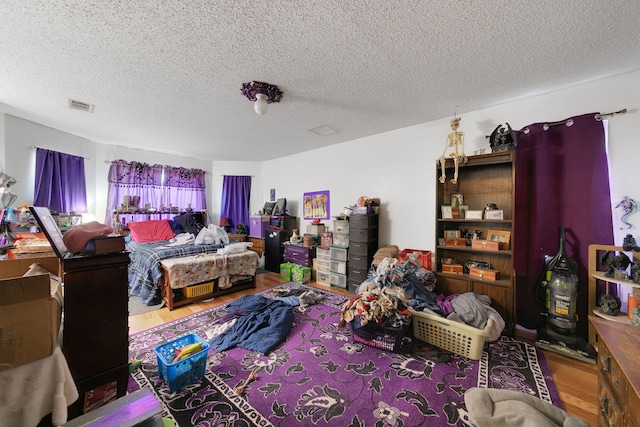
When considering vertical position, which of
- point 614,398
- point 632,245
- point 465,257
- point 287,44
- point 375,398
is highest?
point 287,44

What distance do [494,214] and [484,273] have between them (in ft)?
2.06

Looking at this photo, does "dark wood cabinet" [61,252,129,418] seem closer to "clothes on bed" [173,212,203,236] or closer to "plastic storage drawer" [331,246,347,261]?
"plastic storage drawer" [331,246,347,261]

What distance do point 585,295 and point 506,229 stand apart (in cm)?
81

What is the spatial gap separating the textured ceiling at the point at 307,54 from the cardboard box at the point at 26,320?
61.5 inches

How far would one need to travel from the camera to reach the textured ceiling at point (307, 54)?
1.44 m

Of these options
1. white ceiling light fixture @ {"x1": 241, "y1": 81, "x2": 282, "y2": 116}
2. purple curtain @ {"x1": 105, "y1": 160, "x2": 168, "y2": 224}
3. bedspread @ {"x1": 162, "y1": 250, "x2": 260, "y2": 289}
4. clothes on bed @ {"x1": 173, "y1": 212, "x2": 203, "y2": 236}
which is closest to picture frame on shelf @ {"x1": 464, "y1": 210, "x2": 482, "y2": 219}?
white ceiling light fixture @ {"x1": 241, "y1": 81, "x2": 282, "y2": 116}

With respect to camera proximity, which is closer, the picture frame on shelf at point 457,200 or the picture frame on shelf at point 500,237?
the picture frame on shelf at point 500,237

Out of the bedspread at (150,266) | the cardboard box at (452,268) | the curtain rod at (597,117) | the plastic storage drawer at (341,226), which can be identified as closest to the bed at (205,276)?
the bedspread at (150,266)

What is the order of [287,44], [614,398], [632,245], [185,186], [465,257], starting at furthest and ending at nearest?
[185,186] < [465,257] < [632,245] < [287,44] < [614,398]

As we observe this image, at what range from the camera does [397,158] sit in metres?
3.46

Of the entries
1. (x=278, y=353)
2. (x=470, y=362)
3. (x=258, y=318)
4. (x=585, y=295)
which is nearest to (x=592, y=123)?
(x=585, y=295)

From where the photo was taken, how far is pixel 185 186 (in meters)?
5.29

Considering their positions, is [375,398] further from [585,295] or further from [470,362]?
[585,295]

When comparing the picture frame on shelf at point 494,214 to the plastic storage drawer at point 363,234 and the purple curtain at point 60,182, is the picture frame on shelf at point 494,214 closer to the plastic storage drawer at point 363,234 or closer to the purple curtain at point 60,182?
the plastic storage drawer at point 363,234
